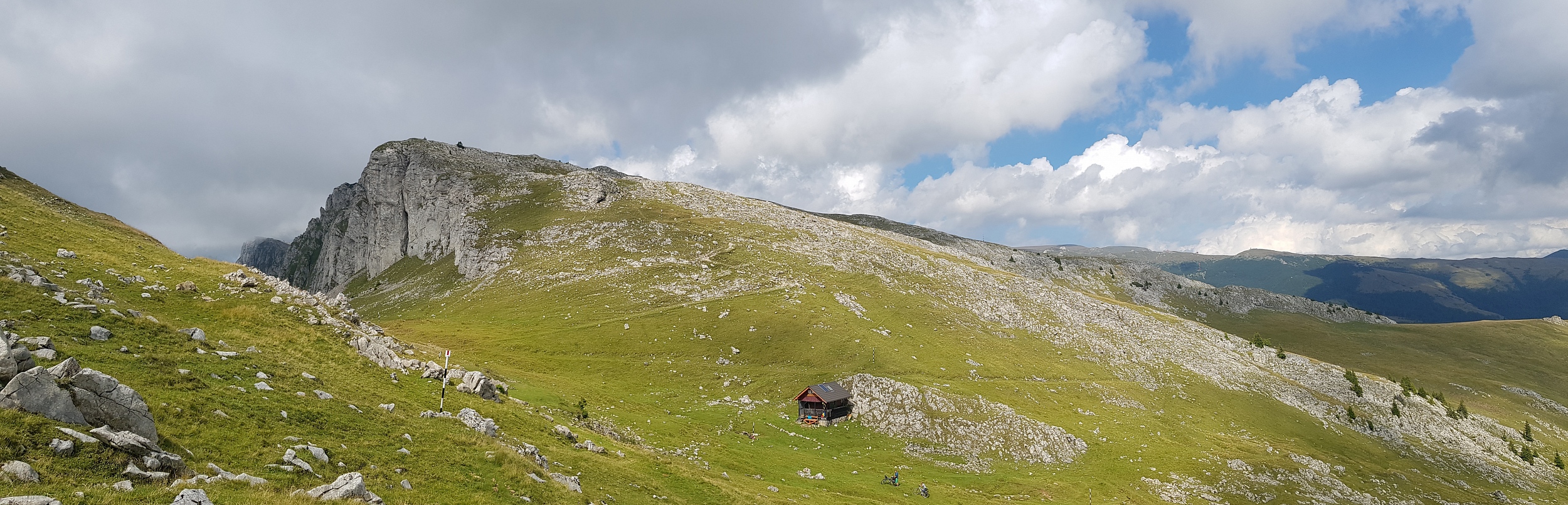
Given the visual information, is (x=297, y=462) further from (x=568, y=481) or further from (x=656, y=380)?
(x=656, y=380)

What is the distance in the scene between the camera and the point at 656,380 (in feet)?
274

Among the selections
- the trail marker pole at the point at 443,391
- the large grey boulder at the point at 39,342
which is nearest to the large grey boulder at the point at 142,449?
the large grey boulder at the point at 39,342

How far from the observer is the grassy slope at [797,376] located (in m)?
61.4

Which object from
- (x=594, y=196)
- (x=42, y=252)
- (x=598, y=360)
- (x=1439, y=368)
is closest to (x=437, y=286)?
(x=594, y=196)

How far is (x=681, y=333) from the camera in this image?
101062 millimetres

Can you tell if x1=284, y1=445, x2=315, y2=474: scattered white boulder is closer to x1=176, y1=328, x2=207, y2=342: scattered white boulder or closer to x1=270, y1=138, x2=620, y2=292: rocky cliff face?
x1=176, y1=328, x2=207, y2=342: scattered white boulder

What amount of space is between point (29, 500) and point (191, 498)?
253 centimetres

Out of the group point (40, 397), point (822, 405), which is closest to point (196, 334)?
point (40, 397)

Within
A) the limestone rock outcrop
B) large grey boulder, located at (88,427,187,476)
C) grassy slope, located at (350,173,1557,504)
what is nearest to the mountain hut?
grassy slope, located at (350,173,1557,504)

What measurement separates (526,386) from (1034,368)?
84.4 meters

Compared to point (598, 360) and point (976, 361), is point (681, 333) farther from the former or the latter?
point (976, 361)

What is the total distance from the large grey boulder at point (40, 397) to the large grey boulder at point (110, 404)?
0.28 meters

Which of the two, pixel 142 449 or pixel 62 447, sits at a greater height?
pixel 62 447

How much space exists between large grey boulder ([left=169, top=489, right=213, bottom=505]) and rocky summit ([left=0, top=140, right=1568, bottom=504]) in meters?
0.54
